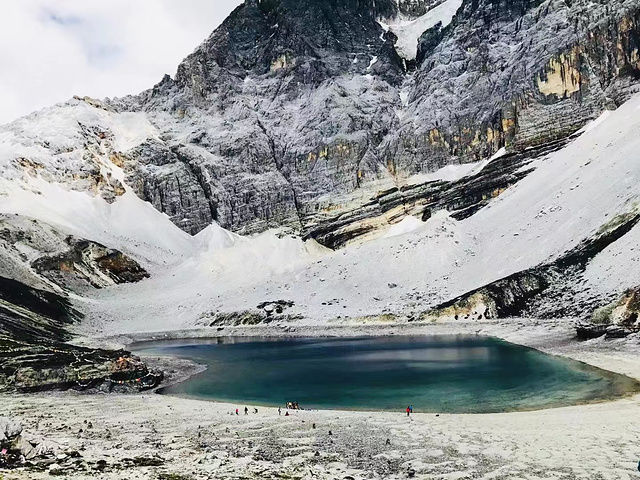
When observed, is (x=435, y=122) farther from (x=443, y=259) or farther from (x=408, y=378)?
(x=408, y=378)

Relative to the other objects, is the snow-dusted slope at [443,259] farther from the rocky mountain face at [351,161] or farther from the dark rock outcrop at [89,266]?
the rocky mountain face at [351,161]

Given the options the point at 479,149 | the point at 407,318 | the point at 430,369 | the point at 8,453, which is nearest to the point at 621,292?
the point at 430,369

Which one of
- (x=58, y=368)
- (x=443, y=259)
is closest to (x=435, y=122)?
(x=443, y=259)

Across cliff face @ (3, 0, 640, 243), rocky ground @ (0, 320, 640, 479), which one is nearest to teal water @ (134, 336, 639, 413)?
rocky ground @ (0, 320, 640, 479)

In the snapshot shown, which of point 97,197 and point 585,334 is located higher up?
point 97,197

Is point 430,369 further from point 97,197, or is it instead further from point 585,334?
point 97,197
